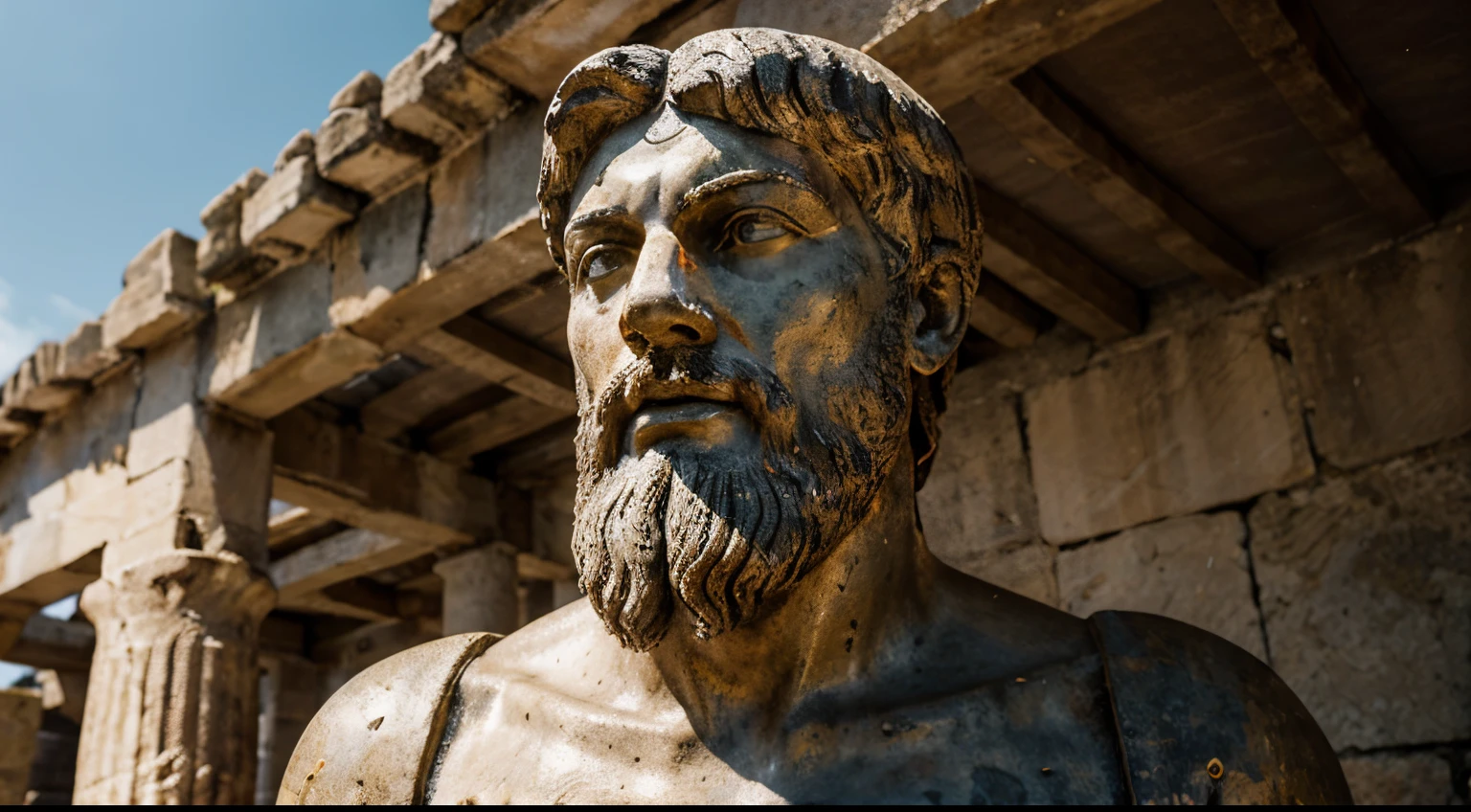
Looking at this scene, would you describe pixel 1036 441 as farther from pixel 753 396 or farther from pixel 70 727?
pixel 70 727

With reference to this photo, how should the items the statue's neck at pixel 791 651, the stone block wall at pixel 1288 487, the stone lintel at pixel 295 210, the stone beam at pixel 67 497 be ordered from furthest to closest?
the stone beam at pixel 67 497
the stone lintel at pixel 295 210
the stone block wall at pixel 1288 487
the statue's neck at pixel 791 651

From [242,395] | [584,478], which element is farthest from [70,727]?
[584,478]

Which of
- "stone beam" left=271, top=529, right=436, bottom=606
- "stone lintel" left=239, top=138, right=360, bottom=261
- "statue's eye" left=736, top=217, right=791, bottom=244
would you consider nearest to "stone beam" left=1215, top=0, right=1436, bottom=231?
"statue's eye" left=736, top=217, right=791, bottom=244

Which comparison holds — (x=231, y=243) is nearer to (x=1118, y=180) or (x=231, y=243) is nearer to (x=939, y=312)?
(x=1118, y=180)

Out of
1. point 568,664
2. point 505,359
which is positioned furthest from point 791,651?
point 505,359

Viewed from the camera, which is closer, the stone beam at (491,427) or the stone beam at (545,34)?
the stone beam at (545,34)

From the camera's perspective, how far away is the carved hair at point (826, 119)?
244 centimetres

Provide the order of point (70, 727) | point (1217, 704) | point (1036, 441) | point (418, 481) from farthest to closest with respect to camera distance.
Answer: point (70, 727), point (418, 481), point (1036, 441), point (1217, 704)

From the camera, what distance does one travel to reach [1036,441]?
18.0 feet

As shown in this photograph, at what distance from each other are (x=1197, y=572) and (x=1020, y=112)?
175cm

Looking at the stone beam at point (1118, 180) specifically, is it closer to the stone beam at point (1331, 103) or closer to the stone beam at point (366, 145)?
the stone beam at point (1331, 103)

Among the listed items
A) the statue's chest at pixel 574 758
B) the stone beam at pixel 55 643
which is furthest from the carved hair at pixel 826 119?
the stone beam at pixel 55 643

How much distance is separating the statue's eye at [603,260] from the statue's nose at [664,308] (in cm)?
16

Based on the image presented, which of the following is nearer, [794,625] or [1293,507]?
[794,625]
